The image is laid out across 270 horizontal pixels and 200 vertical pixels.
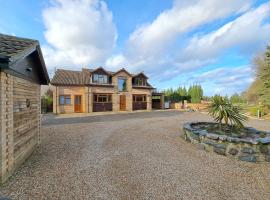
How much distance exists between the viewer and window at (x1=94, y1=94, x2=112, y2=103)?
22.3m

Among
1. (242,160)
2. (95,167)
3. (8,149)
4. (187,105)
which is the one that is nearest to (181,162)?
(242,160)

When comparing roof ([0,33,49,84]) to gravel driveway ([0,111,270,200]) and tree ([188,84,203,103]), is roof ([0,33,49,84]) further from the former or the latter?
tree ([188,84,203,103])

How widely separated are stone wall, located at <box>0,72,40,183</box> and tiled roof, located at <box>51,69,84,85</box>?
14.9 meters

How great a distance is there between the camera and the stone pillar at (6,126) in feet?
12.0

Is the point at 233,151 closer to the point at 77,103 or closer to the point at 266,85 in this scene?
the point at 266,85

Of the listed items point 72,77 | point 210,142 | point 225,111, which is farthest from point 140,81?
point 210,142

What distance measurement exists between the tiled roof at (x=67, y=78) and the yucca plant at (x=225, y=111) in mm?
17541

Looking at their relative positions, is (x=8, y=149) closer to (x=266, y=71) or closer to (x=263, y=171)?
(x=263, y=171)

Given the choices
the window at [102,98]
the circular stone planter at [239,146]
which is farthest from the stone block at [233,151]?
the window at [102,98]

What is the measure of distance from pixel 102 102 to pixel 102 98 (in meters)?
0.56

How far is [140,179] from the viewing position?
4059mm

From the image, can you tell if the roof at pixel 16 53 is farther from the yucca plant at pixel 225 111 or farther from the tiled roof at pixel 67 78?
the tiled roof at pixel 67 78

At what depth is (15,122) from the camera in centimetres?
444

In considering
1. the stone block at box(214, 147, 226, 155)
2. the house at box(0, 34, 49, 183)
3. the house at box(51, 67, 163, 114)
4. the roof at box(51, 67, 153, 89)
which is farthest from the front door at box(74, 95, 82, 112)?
the stone block at box(214, 147, 226, 155)
